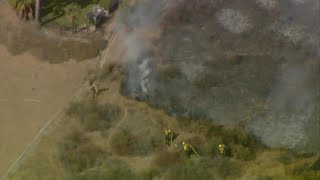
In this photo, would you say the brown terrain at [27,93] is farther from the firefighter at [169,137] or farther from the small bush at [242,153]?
the small bush at [242,153]

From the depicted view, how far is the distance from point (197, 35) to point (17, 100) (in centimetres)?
521

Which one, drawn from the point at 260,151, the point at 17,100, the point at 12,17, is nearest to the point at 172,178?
the point at 260,151

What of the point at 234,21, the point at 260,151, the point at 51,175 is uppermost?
the point at 234,21

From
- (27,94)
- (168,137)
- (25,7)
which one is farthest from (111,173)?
(25,7)

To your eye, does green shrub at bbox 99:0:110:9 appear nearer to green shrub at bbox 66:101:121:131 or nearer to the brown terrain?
the brown terrain

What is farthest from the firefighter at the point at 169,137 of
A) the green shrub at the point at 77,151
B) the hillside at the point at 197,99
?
the green shrub at the point at 77,151

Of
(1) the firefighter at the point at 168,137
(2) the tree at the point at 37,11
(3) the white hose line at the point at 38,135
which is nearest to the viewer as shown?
(3) the white hose line at the point at 38,135

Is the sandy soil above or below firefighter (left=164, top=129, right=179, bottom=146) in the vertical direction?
A: below

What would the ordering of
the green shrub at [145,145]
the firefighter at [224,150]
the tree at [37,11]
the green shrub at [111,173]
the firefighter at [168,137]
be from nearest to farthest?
the green shrub at [111,173]
the firefighter at [224,150]
the green shrub at [145,145]
the firefighter at [168,137]
the tree at [37,11]

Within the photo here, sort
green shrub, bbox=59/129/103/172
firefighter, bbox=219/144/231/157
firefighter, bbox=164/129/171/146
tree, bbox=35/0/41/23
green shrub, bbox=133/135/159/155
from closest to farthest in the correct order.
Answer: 1. green shrub, bbox=59/129/103/172
2. firefighter, bbox=219/144/231/157
3. green shrub, bbox=133/135/159/155
4. firefighter, bbox=164/129/171/146
5. tree, bbox=35/0/41/23

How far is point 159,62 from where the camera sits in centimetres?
1644

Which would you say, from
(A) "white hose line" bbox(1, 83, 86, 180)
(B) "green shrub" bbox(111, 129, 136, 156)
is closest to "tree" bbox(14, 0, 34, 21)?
(A) "white hose line" bbox(1, 83, 86, 180)

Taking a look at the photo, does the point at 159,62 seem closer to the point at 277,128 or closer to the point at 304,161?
the point at 277,128

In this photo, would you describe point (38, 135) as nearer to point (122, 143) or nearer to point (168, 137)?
point (122, 143)
